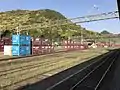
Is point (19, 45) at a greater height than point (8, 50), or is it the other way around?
point (19, 45)

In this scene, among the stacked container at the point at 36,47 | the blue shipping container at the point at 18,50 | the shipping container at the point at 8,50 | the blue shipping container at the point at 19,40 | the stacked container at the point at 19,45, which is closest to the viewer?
the blue shipping container at the point at 19,40

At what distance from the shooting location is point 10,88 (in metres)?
16.7

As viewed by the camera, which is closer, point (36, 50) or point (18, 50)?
point (18, 50)

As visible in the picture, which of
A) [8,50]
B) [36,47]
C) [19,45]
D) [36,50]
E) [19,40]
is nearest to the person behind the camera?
[19,40]

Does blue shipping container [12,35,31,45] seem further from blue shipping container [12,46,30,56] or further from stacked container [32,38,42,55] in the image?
stacked container [32,38,42,55]

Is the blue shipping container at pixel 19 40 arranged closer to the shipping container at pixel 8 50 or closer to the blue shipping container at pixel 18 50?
the blue shipping container at pixel 18 50

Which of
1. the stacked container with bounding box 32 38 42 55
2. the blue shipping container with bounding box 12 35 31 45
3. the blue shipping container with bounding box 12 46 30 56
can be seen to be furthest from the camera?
the stacked container with bounding box 32 38 42 55

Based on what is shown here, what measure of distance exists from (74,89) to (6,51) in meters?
38.8

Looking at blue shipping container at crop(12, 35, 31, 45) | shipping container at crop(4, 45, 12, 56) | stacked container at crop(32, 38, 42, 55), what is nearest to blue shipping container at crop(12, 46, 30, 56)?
blue shipping container at crop(12, 35, 31, 45)

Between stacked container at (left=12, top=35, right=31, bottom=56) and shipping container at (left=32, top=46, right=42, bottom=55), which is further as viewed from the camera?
shipping container at (left=32, top=46, right=42, bottom=55)

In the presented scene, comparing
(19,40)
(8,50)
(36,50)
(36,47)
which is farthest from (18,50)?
(36,47)

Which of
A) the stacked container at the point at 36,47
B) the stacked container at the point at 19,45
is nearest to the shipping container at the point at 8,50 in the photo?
the stacked container at the point at 19,45

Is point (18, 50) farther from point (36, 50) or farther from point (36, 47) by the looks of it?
point (36, 47)

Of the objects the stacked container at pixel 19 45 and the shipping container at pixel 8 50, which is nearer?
the stacked container at pixel 19 45
